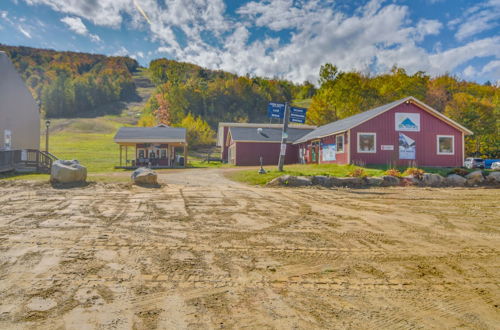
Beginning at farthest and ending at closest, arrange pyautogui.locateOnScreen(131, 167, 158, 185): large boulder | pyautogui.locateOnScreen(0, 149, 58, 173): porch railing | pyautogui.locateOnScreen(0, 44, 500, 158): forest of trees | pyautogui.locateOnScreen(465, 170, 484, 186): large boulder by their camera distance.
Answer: pyautogui.locateOnScreen(0, 44, 500, 158): forest of trees, pyautogui.locateOnScreen(0, 149, 58, 173): porch railing, pyautogui.locateOnScreen(465, 170, 484, 186): large boulder, pyautogui.locateOnScreen(131, 167, 158, 185): large boulder

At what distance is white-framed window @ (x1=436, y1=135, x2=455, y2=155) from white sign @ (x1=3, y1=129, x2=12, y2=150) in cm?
3108

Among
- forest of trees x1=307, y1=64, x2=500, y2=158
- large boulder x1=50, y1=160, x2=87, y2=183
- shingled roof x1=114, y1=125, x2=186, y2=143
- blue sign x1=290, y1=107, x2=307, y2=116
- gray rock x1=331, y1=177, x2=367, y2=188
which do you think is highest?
forest of trees x1=307, y1=64, x2=500, y2=158

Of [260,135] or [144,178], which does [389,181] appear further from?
[260,135]

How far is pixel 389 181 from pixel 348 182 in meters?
2.03

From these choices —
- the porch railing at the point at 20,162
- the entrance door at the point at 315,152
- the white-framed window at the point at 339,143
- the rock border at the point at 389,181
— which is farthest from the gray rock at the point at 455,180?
the porch railing at the point at 20,162

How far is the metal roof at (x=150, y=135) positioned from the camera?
26703mm

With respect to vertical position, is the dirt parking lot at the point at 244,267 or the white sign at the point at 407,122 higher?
the white sign at the point at 407,122

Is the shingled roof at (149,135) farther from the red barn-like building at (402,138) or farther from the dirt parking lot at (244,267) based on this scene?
the dirt parking lot at (244,267)

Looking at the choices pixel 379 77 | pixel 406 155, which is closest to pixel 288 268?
pixel 406 155

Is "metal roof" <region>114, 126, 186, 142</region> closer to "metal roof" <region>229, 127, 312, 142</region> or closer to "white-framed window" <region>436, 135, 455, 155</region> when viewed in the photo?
"metal roof" <region>229, 127, 312, 142</region>

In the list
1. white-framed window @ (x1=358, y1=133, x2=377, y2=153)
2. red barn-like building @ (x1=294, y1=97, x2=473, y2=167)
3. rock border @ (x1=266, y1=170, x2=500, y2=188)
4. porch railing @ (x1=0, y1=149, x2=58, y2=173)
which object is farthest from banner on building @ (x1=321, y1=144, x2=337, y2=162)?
porch railing @ (x1=0, y1=149, x2=58, y2=173)

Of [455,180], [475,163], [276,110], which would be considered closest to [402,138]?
[455,180]

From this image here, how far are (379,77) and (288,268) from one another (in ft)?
175

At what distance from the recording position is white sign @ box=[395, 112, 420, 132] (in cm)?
2141
